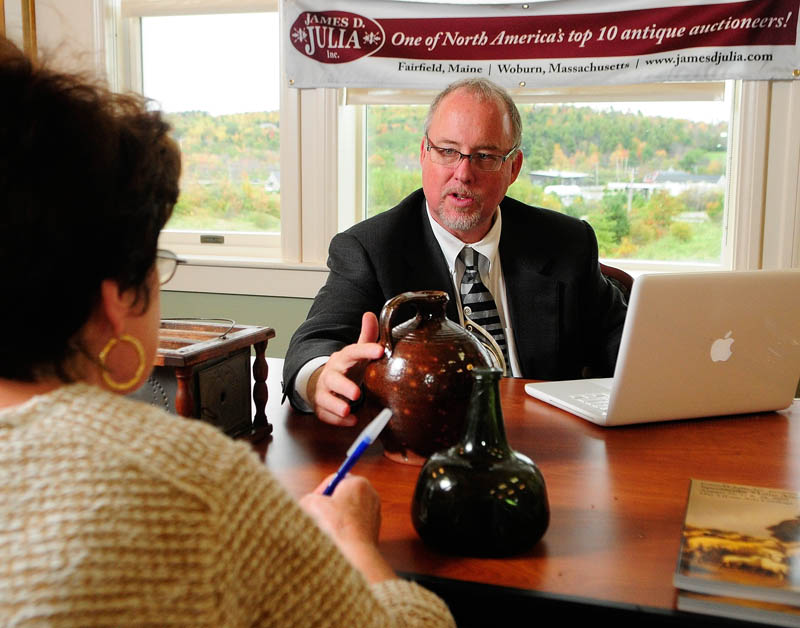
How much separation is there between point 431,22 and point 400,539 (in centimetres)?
256

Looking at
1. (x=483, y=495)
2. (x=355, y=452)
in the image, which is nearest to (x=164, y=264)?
(x=355, y=452)

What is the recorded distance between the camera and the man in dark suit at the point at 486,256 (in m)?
2.03

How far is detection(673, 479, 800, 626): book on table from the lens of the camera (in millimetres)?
833

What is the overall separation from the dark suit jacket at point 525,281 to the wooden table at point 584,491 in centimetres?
34

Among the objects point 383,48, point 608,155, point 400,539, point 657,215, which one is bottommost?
point 400,539

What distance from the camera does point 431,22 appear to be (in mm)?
3174

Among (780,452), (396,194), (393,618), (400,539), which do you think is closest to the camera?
(393,618)

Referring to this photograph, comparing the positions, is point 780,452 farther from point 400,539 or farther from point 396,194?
point 396,194

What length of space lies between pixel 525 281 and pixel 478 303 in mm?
129

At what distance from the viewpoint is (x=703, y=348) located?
56.2 inches

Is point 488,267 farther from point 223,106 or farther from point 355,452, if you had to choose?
point 223,106

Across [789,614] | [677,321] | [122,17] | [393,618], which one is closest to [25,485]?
[393,618]

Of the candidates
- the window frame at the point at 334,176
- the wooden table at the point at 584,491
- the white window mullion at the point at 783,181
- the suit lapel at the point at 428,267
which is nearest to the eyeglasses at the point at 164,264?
the wooden table at the point at 584,491

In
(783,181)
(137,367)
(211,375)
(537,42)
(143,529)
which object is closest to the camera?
(143,529)
